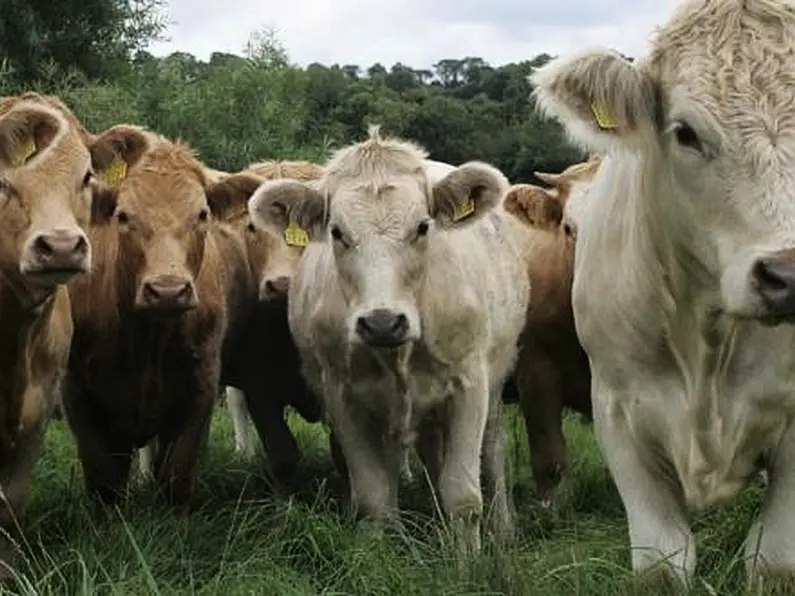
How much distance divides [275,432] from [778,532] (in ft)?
13.7

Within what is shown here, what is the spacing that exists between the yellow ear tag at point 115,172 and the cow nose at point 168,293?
75 centimetres

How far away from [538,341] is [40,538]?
3.45 meters

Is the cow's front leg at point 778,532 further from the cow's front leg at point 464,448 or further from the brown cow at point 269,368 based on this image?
the brown cow at point 269,368

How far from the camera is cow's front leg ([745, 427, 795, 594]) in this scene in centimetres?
460

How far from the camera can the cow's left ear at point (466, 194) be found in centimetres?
661

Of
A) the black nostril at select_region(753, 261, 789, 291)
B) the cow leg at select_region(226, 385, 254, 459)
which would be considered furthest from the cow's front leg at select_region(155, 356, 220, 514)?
the black nostril at select_region(753, 261, 789, 291)

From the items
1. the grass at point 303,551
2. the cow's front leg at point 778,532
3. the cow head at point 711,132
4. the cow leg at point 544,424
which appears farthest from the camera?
the cow leg at point 544,424

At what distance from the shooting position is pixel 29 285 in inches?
229

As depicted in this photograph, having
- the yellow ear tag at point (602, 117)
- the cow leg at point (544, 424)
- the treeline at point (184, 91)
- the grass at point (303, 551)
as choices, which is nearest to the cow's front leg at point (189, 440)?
the grass at point (303, 551)

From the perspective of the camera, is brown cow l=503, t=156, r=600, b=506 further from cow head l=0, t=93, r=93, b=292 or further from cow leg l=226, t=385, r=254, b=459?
cow head l=0, t=93, r=93, b=292

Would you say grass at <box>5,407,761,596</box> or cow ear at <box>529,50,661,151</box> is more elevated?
cow ear at <box>529,50,661,151</box>

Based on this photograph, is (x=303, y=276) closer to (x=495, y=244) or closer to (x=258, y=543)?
(x=495, y=244)

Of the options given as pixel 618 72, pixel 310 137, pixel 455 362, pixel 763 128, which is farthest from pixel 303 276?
pixel 310 137

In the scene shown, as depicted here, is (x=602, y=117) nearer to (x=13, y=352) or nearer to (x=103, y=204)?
(x=13, y=352)
